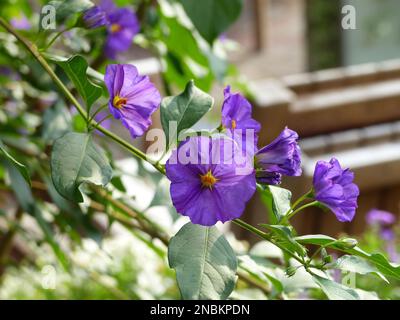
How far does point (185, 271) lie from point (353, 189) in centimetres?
15

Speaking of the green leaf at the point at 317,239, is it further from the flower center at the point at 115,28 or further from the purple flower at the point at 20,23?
the purple flower at the point at 20,23

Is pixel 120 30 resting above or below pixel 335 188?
above

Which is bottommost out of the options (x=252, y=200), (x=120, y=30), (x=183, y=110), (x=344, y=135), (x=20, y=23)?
(x=183, y=110)

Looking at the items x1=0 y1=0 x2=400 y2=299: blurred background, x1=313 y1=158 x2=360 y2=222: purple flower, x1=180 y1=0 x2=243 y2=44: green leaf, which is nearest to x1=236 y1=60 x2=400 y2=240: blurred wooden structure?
x1=0 y1=0 x2=400 y2=299: blurred background

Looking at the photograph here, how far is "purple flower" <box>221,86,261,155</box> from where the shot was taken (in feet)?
1.64

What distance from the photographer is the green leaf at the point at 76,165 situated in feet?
1.51

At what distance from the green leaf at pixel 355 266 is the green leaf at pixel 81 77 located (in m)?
0.20

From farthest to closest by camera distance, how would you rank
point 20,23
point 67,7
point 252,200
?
point 252,200 → point 20,23 → point 67,7

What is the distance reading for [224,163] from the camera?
1.49ft

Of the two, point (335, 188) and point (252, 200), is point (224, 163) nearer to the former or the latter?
point (335, 188)

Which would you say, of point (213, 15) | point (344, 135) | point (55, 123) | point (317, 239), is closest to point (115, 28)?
point (55, 123)

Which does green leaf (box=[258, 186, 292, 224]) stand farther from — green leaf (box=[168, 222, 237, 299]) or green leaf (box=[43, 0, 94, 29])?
green leaf (box=[43, 0, 94, 29])

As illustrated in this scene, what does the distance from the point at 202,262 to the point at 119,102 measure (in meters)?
0.14

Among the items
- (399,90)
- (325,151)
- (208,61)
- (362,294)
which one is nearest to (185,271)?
(362,294)
